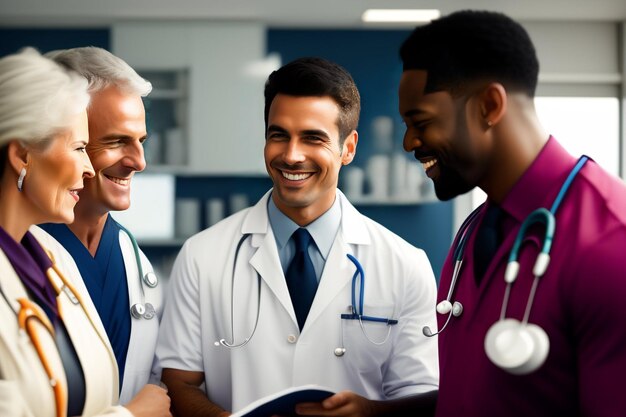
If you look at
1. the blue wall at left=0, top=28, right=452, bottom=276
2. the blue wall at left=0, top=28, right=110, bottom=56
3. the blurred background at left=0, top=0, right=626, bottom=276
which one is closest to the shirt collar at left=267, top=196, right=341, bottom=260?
the blurred background at left=0, top=0, right=626, bottom=276

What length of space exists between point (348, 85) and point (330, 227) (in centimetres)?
35

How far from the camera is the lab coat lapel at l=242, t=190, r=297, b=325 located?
171 cm

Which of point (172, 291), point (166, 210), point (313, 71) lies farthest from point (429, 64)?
point (166, 210)

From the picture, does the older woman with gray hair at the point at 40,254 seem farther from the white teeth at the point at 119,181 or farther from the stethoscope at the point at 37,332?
the white teeth at the point at 119,181

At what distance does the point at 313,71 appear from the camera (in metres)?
1.74

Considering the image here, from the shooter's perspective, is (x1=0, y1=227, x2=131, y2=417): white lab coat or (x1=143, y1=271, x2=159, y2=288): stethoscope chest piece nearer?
(x1=0, y1=227, x2=131, y2=417): white lab coat

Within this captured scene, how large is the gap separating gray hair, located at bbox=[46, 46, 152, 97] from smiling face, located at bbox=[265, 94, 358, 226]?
0.32m

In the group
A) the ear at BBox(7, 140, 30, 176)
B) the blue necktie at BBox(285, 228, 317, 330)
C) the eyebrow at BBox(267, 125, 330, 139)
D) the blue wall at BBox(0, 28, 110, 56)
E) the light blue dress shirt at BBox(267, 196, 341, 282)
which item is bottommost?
the blue necktie at BBox(285, 228, 317, 330)

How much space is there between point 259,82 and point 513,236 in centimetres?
354

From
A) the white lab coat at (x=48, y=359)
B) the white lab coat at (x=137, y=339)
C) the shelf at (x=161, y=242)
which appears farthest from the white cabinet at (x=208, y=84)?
the white lab coat at (x=48, y=359)

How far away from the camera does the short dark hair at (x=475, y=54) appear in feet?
3.74

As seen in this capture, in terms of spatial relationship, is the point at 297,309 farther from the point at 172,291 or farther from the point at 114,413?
the point at 114,413

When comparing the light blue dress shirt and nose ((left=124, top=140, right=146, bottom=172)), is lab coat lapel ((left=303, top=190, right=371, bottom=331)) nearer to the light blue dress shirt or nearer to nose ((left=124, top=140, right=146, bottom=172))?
the light blue dress shirt

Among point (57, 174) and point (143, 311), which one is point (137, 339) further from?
point (57, 174)
